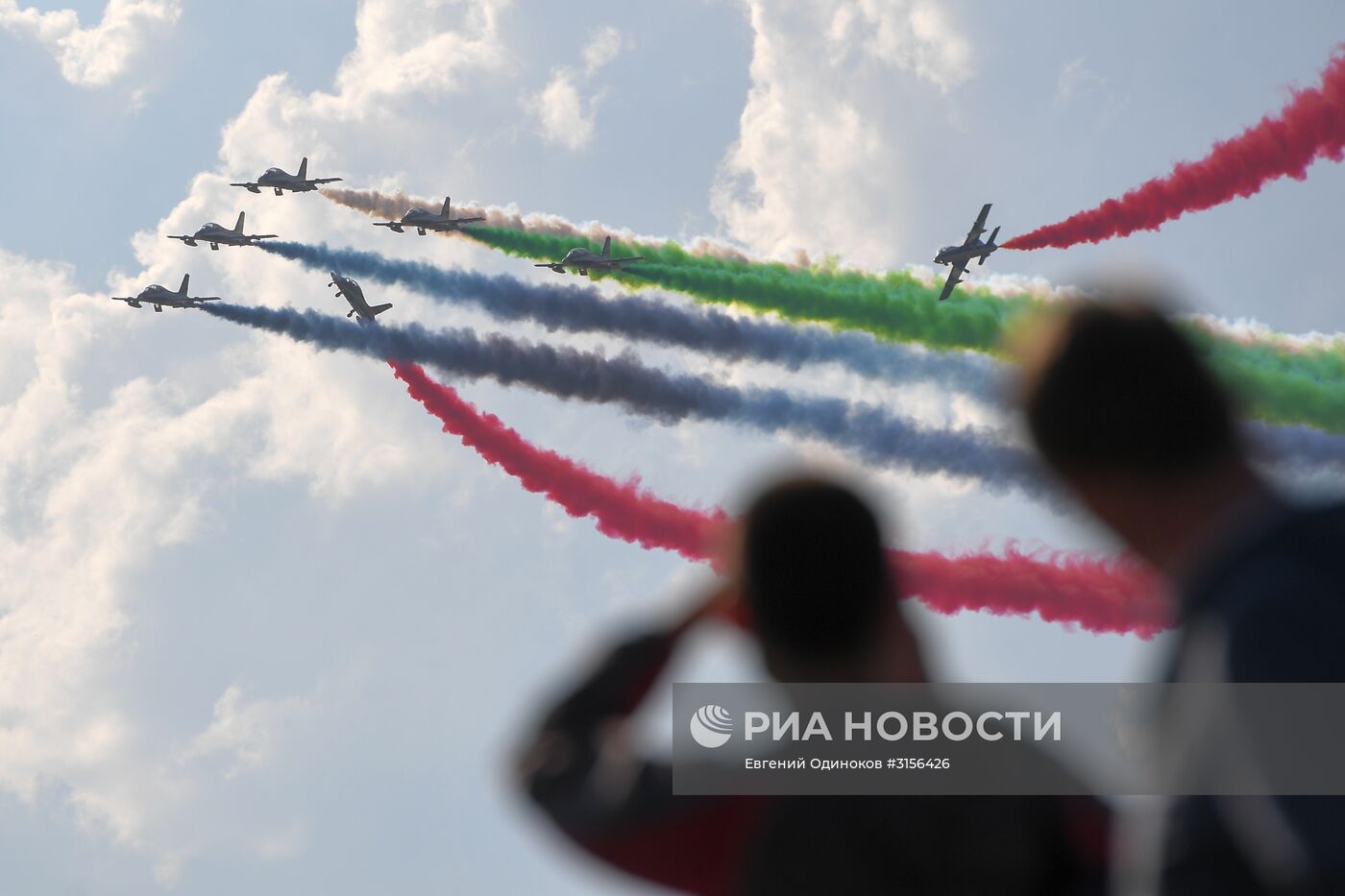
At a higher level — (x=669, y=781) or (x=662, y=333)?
(x=662, y=333)

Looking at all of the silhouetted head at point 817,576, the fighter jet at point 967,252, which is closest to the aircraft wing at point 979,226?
the fighter jet at point 967,252

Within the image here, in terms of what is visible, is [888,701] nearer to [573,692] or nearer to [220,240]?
[573,692]

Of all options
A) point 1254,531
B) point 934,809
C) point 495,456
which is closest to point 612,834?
point 934,809

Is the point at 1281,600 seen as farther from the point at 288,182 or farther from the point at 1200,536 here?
the point at 288,182

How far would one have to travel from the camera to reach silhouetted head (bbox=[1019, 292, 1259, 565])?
13.2 ft

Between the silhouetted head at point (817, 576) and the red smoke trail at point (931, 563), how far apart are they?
29507mm

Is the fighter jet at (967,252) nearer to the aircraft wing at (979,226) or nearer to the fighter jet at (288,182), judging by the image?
the aircraft wing at (979,226)

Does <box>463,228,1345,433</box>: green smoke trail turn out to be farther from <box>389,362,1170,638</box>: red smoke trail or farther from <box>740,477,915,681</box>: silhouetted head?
<box>740,477,915,681</box>: silhouetted head

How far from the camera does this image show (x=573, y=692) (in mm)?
4598

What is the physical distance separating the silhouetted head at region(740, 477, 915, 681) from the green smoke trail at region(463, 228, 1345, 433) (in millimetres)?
50900

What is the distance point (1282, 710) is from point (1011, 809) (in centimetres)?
120

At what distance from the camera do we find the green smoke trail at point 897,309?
53.0 metres

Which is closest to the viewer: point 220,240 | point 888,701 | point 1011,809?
point 1011,809

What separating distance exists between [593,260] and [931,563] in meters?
32.7
